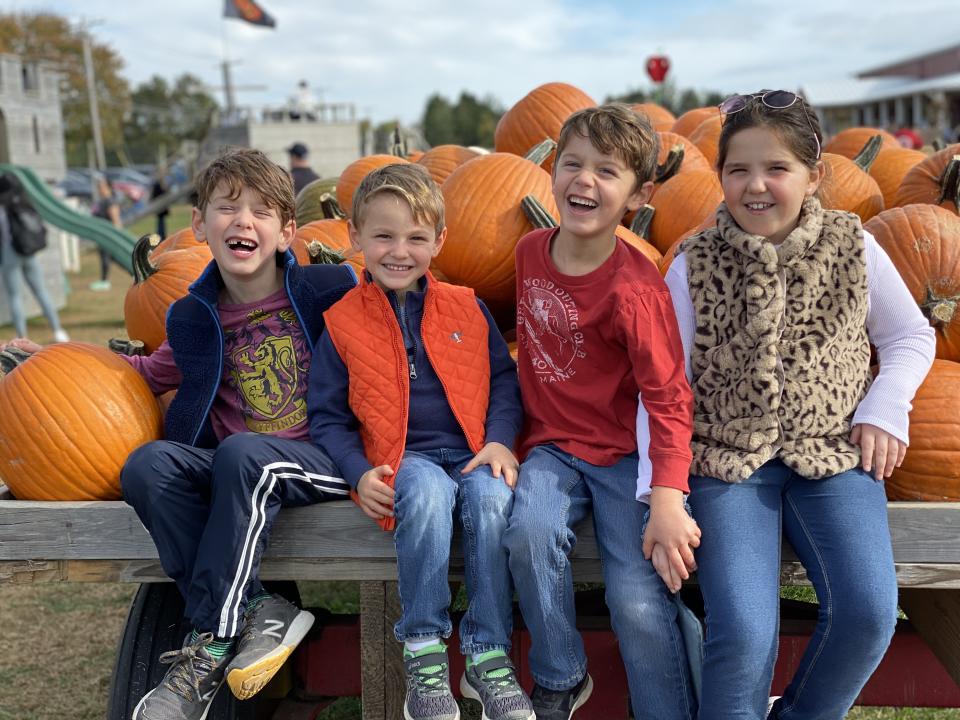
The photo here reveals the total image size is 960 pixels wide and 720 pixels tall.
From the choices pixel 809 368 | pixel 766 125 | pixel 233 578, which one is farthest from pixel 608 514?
pixel 766 125

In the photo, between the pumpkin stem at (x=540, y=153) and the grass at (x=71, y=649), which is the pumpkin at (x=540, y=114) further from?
the grass at (x=71, y=649)

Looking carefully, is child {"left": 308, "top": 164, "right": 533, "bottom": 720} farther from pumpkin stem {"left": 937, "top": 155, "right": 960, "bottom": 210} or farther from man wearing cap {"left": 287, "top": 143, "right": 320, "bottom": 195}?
man wearing cap {"left": 287, "top": 143, "right": 320, "bottom": 195}

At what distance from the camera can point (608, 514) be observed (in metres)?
2.06

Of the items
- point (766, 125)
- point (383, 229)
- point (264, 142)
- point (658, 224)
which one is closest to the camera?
point (766, 125)

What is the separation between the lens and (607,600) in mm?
1999

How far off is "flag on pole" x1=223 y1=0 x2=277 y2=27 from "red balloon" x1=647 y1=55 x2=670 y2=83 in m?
33.2

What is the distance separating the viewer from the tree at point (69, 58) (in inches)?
1866

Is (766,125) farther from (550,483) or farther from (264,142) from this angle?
(264,142)

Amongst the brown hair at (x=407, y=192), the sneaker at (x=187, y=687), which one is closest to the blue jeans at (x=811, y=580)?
the brown hair at (x=407, y=192)

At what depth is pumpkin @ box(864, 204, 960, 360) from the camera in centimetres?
254

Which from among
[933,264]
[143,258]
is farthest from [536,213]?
[143,258]

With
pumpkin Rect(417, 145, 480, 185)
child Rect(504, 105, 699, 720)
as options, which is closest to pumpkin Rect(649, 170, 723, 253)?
pumpkin Rect(417, 145, 480, 185)

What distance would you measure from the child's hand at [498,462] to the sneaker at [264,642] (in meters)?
0.51

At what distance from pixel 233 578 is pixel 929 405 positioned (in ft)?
5.43
